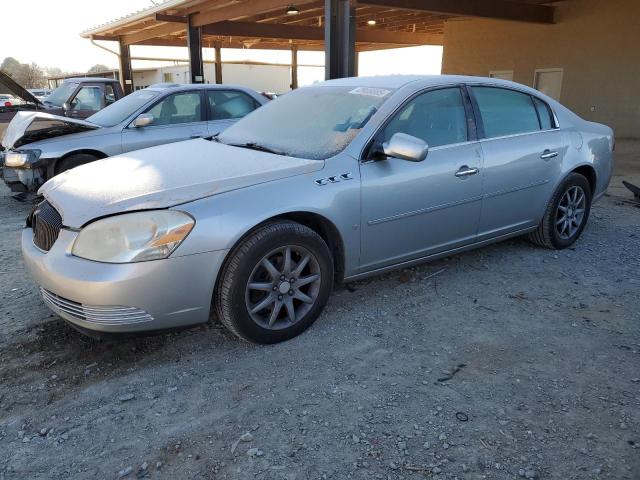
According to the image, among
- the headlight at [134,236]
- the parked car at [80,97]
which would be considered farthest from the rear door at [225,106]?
the parked car at [80,97]

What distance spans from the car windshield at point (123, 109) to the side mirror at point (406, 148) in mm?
4917

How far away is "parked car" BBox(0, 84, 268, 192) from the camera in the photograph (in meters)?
6.61

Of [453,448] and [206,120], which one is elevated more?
[206,120]

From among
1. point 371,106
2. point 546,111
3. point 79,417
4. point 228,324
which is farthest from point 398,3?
point 79,417

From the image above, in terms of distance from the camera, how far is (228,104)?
301 inches

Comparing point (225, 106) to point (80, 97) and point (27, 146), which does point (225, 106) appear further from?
point (80, 97)

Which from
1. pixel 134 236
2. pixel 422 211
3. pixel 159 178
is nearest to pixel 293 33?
pixel 422 211

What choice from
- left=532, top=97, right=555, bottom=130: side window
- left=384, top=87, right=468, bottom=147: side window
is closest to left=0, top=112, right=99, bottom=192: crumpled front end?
left=384, top=87, right=468, bottom=147: side window

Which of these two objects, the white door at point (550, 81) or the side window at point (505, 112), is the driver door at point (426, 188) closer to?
the side window at point (505, 112)

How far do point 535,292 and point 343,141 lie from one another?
6.25 feet

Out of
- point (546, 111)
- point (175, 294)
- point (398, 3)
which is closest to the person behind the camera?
point (175, 294)

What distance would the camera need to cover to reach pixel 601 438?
7.99 ft

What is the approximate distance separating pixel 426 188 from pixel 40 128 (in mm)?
5349

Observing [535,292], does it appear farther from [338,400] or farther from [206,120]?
[206,120]
